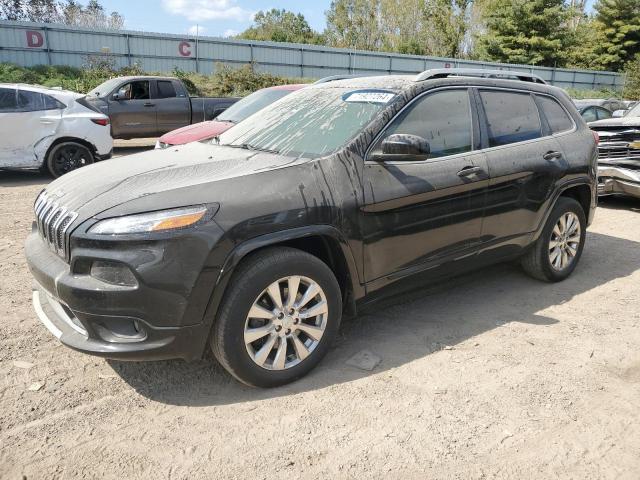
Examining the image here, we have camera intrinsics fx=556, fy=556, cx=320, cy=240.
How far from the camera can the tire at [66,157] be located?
929 centimetres

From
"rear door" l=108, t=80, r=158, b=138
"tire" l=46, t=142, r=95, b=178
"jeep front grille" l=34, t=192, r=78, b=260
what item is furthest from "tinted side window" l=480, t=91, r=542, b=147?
"rear door" l=108, t=80, r=158, b=138

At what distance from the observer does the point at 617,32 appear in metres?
45.4

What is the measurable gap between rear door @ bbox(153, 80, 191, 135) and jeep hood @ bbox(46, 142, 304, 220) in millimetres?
10303

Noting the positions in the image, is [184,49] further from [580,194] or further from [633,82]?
[633,82]

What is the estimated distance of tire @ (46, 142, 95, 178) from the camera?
9289 millimetres

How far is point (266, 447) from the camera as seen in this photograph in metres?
2.73

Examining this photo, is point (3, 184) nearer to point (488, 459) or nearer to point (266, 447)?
point (266, 447)

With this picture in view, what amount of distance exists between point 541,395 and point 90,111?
8971 mm

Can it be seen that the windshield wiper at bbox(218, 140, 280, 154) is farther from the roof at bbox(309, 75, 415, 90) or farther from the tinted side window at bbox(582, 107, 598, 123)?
the tinted side window at bbox(582, 107, 598, 123)

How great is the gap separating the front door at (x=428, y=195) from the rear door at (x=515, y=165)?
167 mm

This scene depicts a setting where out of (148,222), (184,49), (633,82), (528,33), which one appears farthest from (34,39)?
(633,82)

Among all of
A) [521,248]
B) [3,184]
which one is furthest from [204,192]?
[3,184]

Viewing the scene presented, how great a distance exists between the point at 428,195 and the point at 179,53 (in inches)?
1024

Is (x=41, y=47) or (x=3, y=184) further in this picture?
(x=41, y=47)
